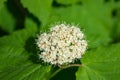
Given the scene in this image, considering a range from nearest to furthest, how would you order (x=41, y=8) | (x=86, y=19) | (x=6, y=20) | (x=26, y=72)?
(x=26, y=72), (x=41, y=8), (x=86, y=19), (x=6, y=20)

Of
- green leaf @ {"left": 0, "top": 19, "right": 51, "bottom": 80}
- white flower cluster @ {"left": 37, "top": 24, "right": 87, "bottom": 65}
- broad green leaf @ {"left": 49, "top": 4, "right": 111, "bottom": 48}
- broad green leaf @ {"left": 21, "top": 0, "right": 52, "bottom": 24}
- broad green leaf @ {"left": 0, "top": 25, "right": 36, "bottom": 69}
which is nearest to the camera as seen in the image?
white flower cluster @ {"left": 37, "top": 24, "right": 87, "bottom": 65}

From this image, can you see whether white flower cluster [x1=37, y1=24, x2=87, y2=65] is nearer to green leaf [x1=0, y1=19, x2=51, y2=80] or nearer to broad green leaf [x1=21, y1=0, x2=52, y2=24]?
green leaf [x1=0, y1=19, x2=51, y2=80]

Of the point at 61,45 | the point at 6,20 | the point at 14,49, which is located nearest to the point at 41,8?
the point at 14,49

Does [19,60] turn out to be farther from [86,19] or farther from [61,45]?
[86,19]

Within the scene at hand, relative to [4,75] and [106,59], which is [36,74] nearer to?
[4,75]

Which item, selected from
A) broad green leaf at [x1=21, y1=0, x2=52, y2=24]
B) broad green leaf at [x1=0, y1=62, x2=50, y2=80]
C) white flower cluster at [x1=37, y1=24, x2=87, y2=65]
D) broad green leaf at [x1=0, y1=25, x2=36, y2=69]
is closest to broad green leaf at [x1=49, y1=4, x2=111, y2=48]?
broad green leaf at [x1=21, y1=0, x2=52, y2=24]

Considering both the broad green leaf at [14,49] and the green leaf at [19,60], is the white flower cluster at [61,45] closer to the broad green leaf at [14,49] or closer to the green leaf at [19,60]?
the green leaf at [19,60]

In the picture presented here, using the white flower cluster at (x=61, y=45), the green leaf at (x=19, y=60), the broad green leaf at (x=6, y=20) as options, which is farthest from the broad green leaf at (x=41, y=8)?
the broad green leaf at (x=6, y=20)
